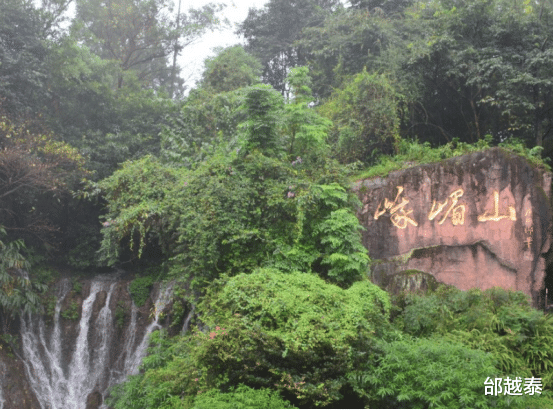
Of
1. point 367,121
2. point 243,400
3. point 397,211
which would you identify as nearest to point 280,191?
point 397,211

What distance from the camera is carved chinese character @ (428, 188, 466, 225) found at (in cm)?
856

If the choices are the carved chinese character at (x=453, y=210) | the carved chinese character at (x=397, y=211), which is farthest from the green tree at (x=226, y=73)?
the carved chinese character at (x=453, y=210)

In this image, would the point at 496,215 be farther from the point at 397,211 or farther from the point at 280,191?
the point at 280,191

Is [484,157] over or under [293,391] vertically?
over

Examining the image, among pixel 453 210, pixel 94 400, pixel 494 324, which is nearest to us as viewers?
pixel 494 324

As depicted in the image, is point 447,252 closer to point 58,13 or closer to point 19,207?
point 19,207

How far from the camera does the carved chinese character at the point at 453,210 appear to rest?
8.56 metres

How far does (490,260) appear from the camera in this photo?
820cm

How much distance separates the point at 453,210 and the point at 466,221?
291 millimetres

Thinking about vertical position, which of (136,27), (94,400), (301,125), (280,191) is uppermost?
(136,27)

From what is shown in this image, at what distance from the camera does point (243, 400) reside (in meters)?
5.22

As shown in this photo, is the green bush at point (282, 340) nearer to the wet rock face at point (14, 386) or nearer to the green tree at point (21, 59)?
the wet rock face at point (14, 386)

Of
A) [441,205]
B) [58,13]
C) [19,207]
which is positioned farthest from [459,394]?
[58,13]

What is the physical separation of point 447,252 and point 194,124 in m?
6.65
